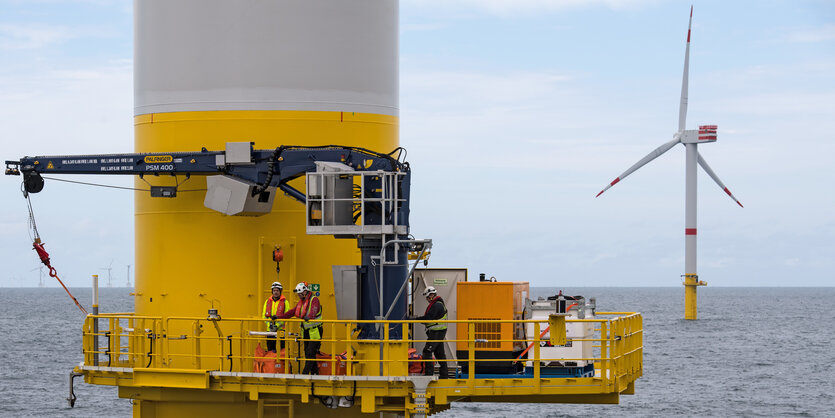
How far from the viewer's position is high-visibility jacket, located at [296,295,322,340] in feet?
57.9

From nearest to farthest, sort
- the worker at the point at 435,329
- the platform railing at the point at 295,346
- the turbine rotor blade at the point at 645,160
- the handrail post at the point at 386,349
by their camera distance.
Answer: the handrail post at the point at 386,349, the platform railing at the point at 295,346, the worker at the point at 435,329, the turbine rotor blade at the point at 645,160

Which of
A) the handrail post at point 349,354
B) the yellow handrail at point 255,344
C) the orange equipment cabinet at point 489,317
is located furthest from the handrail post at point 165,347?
the orange equipment cabinet at point 489,317

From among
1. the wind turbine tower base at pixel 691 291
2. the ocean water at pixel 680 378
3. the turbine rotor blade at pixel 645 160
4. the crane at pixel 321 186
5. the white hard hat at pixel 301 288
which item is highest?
the turbine rotor blade at pixel 645 160

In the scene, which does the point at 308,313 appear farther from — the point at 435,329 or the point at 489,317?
the point at 489,317

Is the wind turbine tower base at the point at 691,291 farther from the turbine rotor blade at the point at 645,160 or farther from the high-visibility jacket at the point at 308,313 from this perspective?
the high-visibility jacket at the point at 308,313

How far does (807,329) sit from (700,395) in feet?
252

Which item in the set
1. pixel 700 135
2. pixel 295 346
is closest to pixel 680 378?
pixel 700 135

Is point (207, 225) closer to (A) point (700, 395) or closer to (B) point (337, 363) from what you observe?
(B) point (337, 363)

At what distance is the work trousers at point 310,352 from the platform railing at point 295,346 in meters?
0.15

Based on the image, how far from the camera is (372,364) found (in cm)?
1744

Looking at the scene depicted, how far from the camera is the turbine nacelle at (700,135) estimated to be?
124 m

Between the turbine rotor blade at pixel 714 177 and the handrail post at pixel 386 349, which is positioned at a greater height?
the turbine rotor blade at pixel 714 177

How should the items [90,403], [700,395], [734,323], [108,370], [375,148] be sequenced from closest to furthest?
[108,370], [375,148], [90,403], [700,395], [734,323]

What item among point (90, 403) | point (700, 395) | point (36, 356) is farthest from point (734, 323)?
point (90, 403)
